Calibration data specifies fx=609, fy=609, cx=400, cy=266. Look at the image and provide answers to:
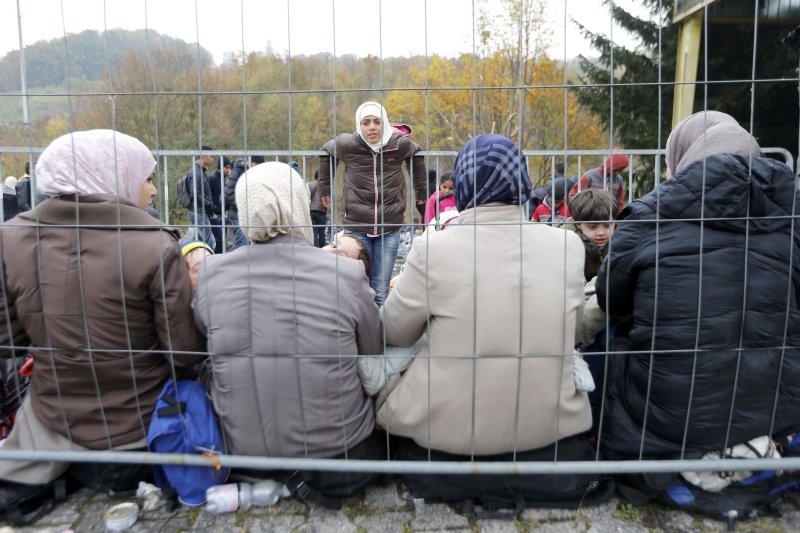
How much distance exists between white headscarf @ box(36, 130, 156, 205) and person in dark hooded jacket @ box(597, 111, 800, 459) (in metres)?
2.07

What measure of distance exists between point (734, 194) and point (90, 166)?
252 cm

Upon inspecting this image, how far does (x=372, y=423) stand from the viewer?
253 cm

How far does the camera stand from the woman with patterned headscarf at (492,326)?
228 cm

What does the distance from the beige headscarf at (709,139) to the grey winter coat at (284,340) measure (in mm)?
1483

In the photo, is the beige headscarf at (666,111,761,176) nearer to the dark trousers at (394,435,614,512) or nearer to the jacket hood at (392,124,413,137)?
the dark trousers at (394,435,614,512)

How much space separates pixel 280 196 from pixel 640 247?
4.70 feet

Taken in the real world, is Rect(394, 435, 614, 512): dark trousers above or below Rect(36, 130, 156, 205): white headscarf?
below

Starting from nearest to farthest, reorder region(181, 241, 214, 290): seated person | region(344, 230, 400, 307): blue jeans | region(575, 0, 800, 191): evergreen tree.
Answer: region(181, 241, 214, 290): seated person → region(575, 0, 800, 191): evergreen tree → region(344, 230, 400, 307): blue jeans

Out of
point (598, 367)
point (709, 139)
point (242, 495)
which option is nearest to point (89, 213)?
point (242, 495)

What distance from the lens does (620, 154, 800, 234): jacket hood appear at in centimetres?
227

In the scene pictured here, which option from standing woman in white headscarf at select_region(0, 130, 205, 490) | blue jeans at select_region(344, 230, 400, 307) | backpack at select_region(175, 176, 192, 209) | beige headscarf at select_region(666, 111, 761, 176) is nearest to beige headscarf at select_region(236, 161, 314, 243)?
standing woman in white headscarf at select_region(0, 130, 205, 490)

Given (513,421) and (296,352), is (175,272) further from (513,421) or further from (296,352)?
(513,421)

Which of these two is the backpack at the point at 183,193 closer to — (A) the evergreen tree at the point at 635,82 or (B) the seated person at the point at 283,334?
(B) the seated person at the point at 283,334

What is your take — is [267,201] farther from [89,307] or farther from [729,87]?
[729,87]
